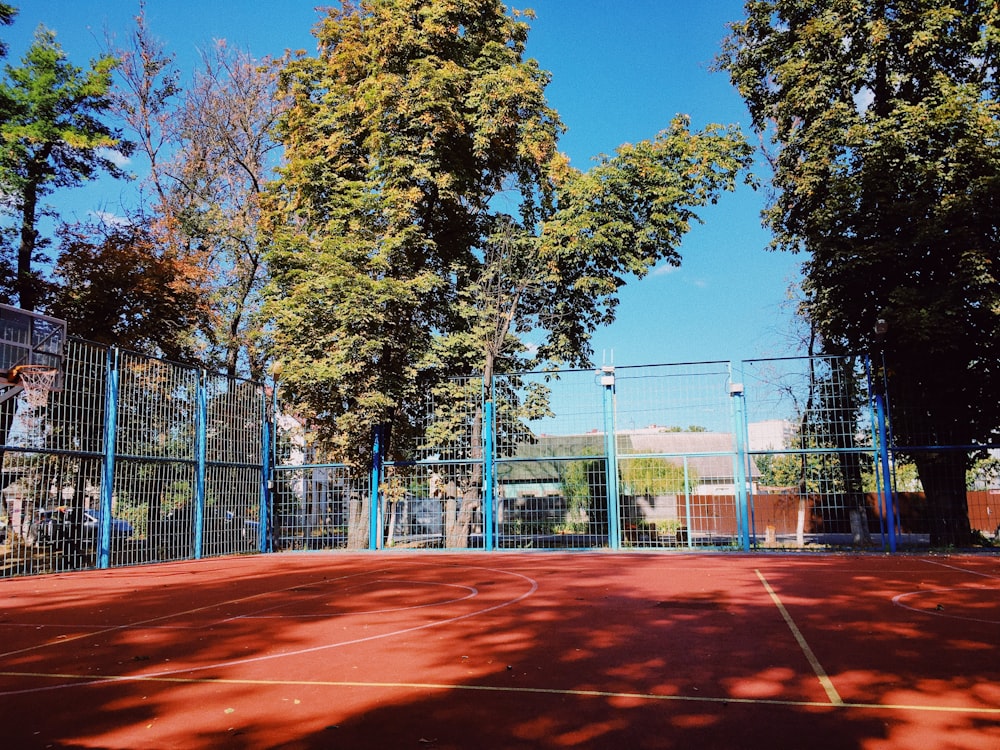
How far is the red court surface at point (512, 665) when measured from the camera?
11.3 ft

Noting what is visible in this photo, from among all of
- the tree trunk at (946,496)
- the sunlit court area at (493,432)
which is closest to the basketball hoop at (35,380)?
the sunlit court area at (493,432)

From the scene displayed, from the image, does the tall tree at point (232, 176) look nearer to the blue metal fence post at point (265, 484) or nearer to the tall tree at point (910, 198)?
the blue metal fence post at point (265, 484)

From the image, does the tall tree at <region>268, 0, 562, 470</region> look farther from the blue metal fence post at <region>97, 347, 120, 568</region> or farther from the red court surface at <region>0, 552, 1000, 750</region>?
the red court surface at <region>0, 552, 1000, 750</region>

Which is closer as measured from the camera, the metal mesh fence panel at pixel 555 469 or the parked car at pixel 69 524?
the parked car at pixel 69 524

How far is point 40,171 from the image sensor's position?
757 inches

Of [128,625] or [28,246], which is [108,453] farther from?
[28,246]

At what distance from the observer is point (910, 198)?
13781 mm

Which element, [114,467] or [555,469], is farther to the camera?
[555,469]

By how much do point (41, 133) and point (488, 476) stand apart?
49.9 ft

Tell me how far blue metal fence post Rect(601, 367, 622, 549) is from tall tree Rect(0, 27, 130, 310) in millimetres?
14768

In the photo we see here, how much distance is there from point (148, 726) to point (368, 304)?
12.3 metres

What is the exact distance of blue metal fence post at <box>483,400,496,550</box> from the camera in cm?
1405

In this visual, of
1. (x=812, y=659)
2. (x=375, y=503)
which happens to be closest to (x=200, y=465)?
(x=375, y=503)

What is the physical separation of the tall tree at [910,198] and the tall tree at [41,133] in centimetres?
1828
